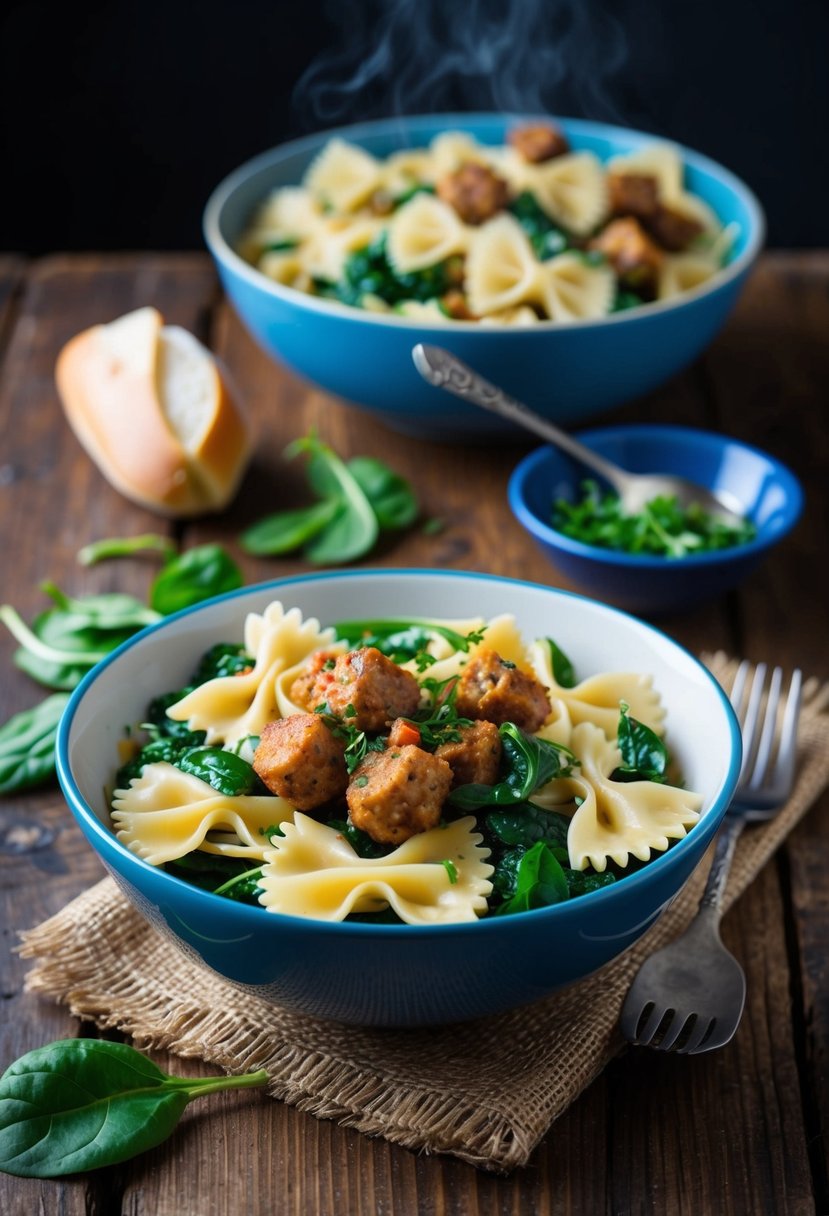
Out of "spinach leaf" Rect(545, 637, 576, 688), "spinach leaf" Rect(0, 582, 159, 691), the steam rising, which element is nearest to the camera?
"spinach leaf" Rect(545, 637, 576, 688)

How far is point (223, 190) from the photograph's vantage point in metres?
5.42

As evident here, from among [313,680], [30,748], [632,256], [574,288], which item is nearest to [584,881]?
[313,680]

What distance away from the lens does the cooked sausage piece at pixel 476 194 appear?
4.89 m

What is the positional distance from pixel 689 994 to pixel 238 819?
973mm

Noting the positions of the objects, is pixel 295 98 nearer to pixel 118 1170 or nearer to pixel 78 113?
pixel 78 113

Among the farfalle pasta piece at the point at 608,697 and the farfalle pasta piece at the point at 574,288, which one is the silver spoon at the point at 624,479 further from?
the farfalle pasta piece at the point at 608,697

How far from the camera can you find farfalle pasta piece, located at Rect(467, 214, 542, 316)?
466cm

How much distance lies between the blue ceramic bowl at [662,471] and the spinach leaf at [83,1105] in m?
2.02

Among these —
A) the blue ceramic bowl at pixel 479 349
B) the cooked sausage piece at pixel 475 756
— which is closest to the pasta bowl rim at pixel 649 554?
the blue ceramic bowl at pixel 479 349

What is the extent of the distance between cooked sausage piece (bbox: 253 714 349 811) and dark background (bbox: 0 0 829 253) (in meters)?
5.38

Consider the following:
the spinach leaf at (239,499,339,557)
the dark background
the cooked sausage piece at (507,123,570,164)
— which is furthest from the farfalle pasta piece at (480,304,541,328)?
the dark background

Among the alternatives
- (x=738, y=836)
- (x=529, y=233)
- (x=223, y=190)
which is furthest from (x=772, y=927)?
(x=223, y=190)

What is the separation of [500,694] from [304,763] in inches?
17.1

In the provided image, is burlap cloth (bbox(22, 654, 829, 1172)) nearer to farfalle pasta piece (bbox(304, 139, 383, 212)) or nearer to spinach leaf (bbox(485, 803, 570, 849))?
spinach leaf (bbox(485, 803, 570, 849))
